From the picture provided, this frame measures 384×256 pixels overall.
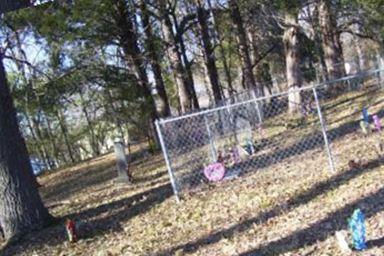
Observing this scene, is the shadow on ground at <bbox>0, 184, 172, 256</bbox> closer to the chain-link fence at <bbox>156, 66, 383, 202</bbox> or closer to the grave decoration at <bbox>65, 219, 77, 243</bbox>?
the grave decoration at <bbox>65, 219, 77, 243</bbox>

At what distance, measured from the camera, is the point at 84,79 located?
17938 mm

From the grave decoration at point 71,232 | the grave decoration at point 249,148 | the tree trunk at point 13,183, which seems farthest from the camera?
the grave decoration at point 249,148

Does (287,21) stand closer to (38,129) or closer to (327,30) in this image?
(327,30)

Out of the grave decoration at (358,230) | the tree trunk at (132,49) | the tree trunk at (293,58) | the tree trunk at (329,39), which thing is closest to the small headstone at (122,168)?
the tree trunk at (132,49)

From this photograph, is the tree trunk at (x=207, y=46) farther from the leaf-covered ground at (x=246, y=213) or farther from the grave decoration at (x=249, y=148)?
the leaf-covered ground at (x=246, y=213)

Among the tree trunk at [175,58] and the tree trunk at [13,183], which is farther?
the tree trunk at [175,58]

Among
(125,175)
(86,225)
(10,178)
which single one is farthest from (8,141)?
(125,175)

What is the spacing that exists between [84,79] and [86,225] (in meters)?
9.18

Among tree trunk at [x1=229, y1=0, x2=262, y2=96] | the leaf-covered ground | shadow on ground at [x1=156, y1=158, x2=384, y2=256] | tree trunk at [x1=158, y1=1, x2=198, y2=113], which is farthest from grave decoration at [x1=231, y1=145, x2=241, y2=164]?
tree trunk at [x1=229, y1=0, x2=262, y2=96]

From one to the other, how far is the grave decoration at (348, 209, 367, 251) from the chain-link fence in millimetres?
2752

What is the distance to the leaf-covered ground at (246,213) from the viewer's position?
682cm

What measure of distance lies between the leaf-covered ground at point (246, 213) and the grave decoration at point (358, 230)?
10 cm

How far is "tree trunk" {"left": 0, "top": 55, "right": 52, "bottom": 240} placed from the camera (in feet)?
30.7

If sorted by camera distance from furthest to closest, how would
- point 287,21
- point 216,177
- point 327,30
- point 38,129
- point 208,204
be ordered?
point 38,129
point 327,30
point 287,21
point 216,177
point 208,204
